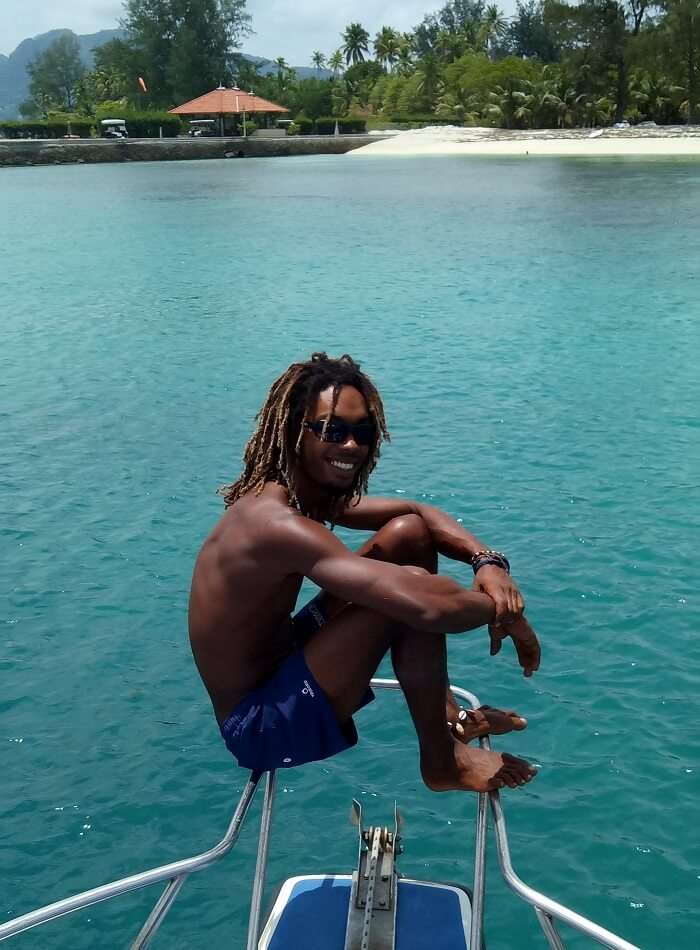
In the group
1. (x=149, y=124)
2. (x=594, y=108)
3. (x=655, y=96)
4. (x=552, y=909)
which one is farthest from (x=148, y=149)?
(x=552, y=909)

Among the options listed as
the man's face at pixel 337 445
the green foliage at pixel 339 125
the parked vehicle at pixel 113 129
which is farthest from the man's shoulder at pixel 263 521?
the green foliage at pixel 339 125

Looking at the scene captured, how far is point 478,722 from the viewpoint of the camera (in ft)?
10.8

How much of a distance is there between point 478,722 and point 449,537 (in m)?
0.58

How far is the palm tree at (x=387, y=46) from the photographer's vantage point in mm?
107850

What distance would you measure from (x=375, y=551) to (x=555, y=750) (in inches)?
88.4

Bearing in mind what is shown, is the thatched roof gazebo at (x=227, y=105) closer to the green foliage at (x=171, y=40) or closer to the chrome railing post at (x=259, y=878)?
the green foliage at (x=171, y=40)

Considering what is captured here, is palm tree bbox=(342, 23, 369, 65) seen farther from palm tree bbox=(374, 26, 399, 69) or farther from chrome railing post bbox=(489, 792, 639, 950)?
chrome railing post bbox=(489, 792, 639, 950)

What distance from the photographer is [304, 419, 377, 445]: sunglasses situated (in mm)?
2990

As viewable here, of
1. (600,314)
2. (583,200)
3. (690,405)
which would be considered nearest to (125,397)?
(690,405)

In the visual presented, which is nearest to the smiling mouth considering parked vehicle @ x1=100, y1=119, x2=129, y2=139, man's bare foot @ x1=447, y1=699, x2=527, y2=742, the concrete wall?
man's bare foot @ x1=447, y1=699, x2=527, y2=742

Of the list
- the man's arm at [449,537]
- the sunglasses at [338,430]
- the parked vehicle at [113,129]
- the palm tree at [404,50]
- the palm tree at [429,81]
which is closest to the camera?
the sunglasses at [338,430]

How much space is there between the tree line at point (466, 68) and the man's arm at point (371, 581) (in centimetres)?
6700

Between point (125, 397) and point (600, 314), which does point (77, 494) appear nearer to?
point (125, 397)

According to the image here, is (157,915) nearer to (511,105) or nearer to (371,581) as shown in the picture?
(371,581)
